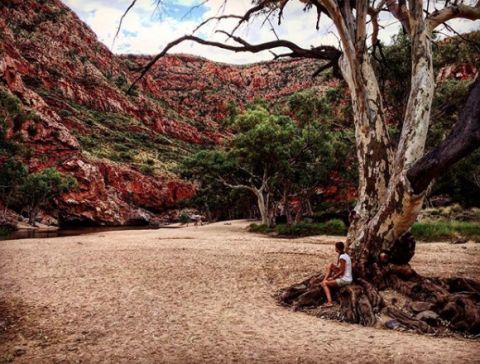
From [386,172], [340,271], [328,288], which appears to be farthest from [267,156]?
[328,288]

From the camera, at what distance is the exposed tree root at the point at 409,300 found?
534 cm

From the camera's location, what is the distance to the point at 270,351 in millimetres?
4219

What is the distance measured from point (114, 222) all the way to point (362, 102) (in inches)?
2120

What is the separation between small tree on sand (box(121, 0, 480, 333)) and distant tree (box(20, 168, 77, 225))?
1620 inches

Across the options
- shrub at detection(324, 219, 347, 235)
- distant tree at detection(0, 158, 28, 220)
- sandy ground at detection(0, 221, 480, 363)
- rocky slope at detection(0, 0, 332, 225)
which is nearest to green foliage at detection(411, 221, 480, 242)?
shrub at detection(324, 219, 347, 235)

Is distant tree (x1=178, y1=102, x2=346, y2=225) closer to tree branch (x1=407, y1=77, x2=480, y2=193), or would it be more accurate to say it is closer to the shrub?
the shrub

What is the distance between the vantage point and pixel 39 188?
4156 centimetres

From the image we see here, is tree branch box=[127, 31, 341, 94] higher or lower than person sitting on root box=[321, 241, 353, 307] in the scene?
higher

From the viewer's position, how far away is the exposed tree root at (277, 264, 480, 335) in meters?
5.34

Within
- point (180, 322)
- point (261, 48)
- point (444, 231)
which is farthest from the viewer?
point (444, 231)

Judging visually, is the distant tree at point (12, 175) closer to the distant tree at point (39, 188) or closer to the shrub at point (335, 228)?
the distant tree at point (39, 188)

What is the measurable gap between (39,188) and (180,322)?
42849mm

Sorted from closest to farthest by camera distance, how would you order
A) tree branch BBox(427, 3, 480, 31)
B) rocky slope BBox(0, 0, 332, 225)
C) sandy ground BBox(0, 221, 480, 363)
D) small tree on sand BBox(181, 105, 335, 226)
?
sandy ground BBox(0, 221, 480, 363) < tree branch BBox(427, 3, 480, 31) < small tree on sand BBox(181, 105, 335, 226) < rocky slope BBox(0, 0, 332, 225)

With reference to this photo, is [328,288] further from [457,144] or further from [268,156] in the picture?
[268,156]
